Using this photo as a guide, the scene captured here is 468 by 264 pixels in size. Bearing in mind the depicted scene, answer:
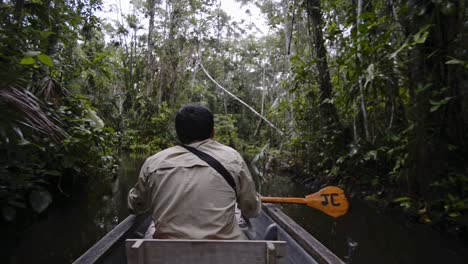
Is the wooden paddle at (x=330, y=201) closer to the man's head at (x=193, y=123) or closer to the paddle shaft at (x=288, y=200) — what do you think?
the paddle shaft at (x=288, y=200)

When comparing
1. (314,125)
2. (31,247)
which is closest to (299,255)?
(31,247)

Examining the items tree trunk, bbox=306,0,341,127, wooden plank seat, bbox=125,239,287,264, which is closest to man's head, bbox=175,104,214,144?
wooden plank seat, bbox=125,239,287,264

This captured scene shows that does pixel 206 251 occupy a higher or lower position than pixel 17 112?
lower

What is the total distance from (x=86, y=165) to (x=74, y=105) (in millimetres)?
862

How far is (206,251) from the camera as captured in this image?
1.30 metres

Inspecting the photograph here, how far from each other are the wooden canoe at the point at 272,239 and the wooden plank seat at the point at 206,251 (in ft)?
1.35

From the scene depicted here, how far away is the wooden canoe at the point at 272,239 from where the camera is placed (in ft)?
5.99

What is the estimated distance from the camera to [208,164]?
5.13ft

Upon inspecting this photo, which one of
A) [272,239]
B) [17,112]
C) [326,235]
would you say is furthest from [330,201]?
[17,112]

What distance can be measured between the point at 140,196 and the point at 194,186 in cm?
43

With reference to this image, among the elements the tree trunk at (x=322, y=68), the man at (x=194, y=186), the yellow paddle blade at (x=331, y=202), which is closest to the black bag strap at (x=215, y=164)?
the man at (x=194, y=186)

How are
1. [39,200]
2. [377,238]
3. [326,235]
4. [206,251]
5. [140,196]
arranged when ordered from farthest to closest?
[326,235] → [377,238] → [39,200] → [140,196] → [206,251]

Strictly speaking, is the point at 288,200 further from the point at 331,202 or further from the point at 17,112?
the point at 17,112

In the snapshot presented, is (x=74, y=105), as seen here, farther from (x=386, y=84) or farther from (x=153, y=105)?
(x=153, y=105)
